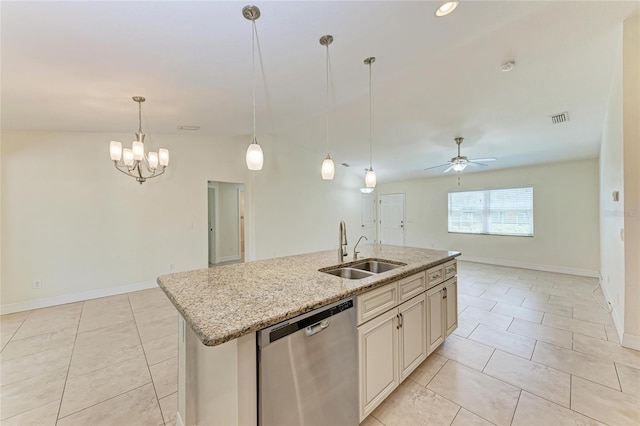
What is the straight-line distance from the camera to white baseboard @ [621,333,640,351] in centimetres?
239

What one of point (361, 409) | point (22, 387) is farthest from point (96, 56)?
point (361, 409)

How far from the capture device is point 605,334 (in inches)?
106

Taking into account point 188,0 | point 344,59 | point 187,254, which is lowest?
point 187,254

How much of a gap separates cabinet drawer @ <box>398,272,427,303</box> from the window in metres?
5.39

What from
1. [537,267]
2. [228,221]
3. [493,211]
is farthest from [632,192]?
[228,221]

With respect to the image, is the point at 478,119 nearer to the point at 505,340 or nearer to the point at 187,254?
the point at 505,340

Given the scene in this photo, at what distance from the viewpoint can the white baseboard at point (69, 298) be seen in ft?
11.3

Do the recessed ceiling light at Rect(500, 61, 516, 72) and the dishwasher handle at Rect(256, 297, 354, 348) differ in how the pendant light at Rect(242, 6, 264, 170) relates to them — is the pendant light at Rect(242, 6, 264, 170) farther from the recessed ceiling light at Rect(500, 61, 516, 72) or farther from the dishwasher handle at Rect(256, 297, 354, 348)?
the recessed ceiling light at Rect(500, 61, 516, 72)

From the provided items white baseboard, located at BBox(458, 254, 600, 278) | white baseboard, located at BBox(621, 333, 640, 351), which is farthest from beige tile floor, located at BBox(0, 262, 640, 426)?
white baseboard, located at BBox(458, 254, 600, 278)

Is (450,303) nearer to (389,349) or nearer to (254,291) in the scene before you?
(389,349)

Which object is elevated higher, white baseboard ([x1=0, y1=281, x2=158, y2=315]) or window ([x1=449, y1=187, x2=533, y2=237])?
window ([x1=449, y1=187, x2=533, y2=237])

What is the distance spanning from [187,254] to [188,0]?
432 cm

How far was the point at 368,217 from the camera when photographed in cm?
838

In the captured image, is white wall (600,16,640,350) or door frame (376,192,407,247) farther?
door frame (376,192,407,247)
